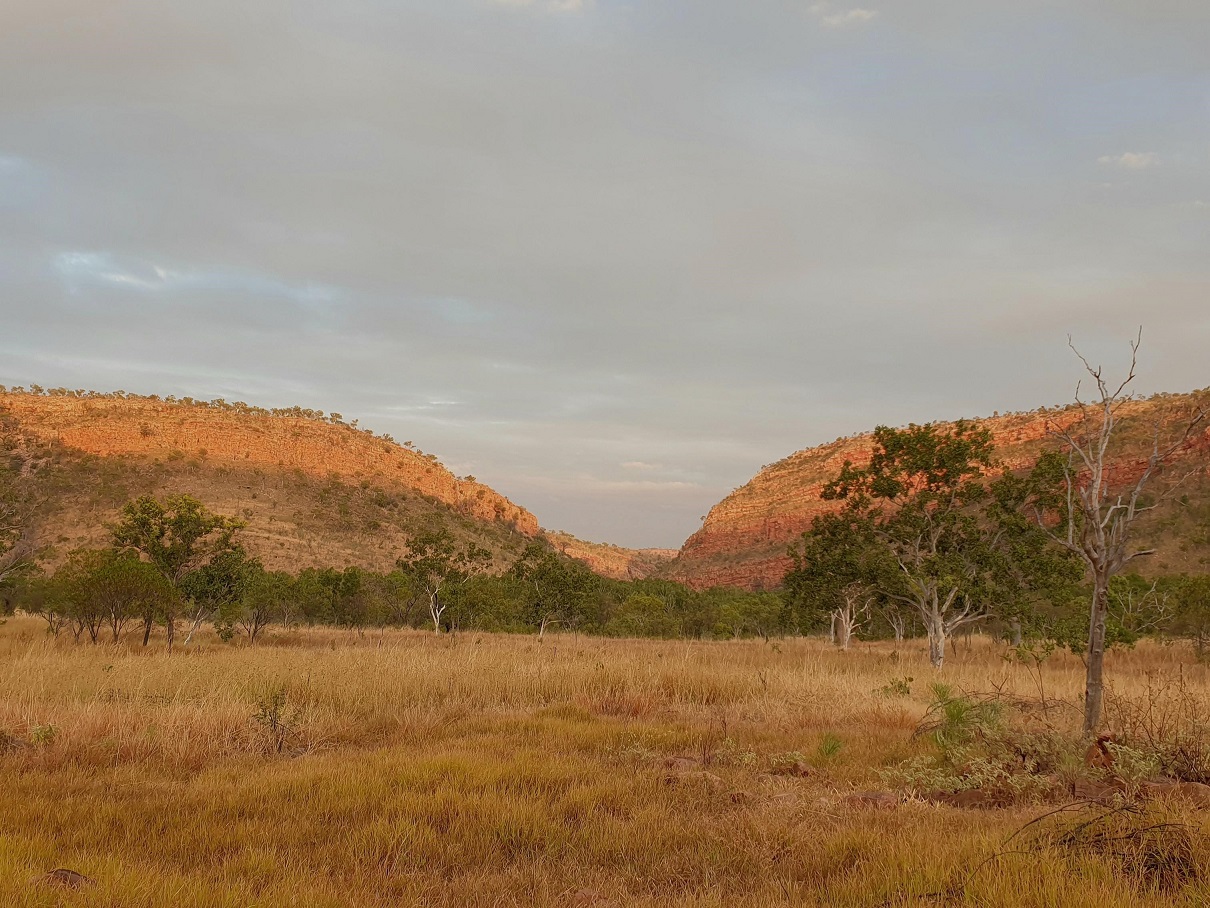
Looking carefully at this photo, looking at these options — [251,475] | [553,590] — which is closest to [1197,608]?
[553,590]

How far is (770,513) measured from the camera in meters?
111

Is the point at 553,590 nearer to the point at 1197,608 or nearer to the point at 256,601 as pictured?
the point at 256,601

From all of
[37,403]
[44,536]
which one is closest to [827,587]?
[44,536]

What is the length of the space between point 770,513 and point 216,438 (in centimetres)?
8035

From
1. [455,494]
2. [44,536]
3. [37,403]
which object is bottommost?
Answer: [44,536]

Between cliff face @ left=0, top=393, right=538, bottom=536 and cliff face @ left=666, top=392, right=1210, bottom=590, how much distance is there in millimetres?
42839

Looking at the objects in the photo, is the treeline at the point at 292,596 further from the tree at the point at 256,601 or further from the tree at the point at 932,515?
the tree at the point at 932,515

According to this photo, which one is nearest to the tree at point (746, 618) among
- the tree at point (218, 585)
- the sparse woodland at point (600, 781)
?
the tree at point (218, 585)

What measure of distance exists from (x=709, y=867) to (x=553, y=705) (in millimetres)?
6322

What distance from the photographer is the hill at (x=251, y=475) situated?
67562mm

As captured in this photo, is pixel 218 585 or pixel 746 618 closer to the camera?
pixel 218 585

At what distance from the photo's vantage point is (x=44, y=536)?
61.8 meters

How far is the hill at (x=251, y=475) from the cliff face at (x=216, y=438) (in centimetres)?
15

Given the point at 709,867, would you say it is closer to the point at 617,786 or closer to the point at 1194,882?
the point at 617,786
